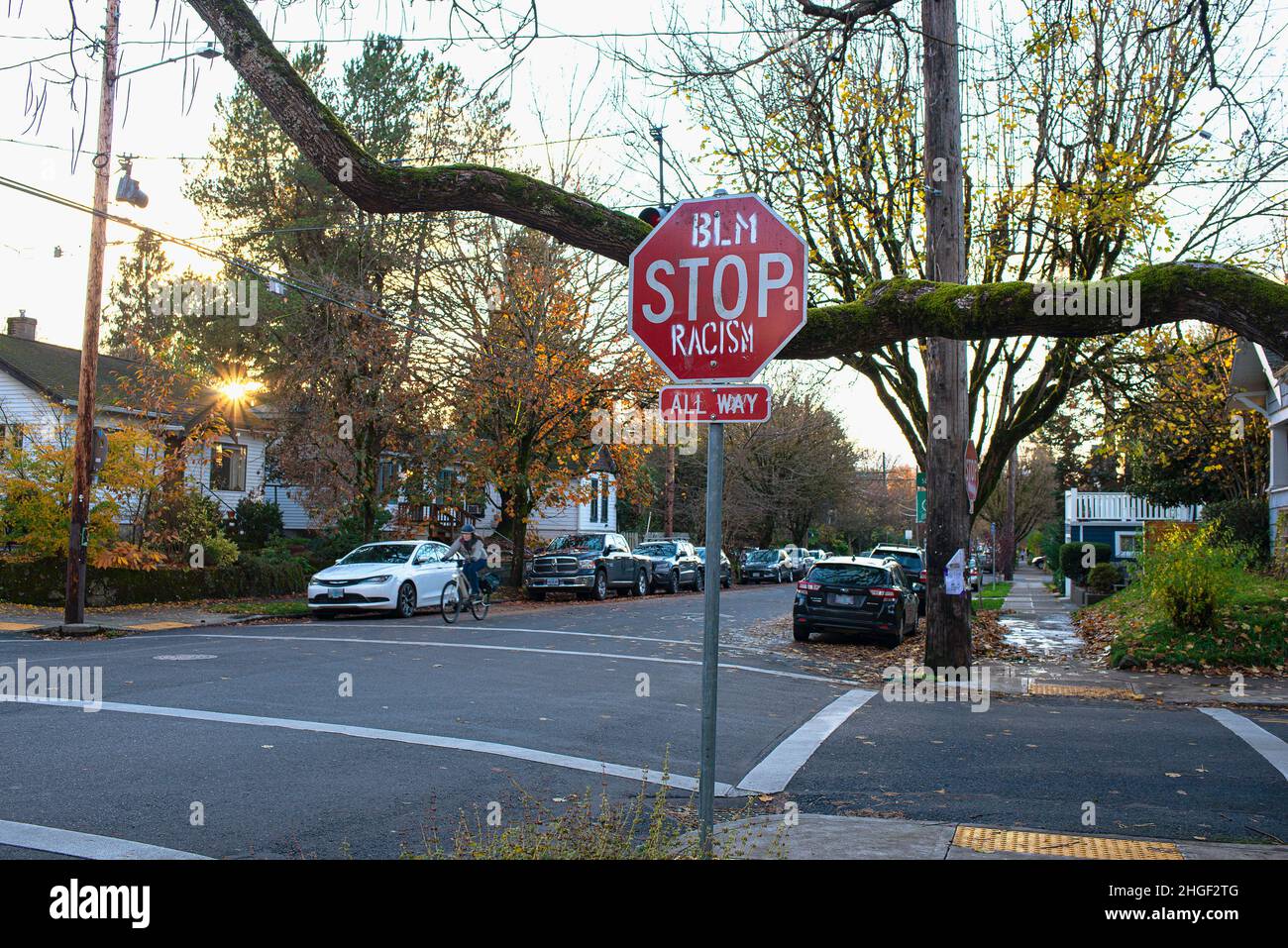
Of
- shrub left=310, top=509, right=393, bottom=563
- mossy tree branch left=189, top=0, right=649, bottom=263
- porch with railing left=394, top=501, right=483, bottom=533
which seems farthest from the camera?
porch with railing left=394, top=501, right=483, bottom=533

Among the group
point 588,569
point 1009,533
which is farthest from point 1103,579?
point 1009,533

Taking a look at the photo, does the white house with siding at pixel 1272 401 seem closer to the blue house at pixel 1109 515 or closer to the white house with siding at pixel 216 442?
the blue house at pixel 1109 515

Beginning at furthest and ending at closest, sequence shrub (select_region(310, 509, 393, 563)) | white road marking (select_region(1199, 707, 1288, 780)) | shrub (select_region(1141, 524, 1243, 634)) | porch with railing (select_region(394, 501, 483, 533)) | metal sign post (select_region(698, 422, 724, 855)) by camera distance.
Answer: porch with railing (select_region(394, 501, 483, 533))
shrub (select_region(310, 509, 393, 563))
shrub (select_region(1141, 524, 1243, 634))
white road marking (select_region(1199, 707, 1288, 780))
metal sign post (select_region(698, 422, 724, 855))

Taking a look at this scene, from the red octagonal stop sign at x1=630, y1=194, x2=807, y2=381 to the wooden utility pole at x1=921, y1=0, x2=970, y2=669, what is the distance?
1020 centimetres

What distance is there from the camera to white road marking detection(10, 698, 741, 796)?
7941 millimetres

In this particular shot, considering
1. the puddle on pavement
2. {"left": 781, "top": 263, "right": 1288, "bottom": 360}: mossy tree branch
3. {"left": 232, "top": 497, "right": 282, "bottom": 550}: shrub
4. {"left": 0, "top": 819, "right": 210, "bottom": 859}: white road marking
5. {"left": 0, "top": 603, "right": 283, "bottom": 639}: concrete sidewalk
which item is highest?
{"left": 781, "top": 263, "right": 1288, "bottom": 360}: mossy tree branch

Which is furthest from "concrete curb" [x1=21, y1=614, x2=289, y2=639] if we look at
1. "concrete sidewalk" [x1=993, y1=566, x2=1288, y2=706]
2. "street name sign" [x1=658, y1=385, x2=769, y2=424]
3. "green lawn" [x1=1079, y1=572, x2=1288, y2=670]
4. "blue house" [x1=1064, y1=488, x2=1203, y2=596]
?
"blue house" [x1=1064, y1=488, x2=1203, y2=596]

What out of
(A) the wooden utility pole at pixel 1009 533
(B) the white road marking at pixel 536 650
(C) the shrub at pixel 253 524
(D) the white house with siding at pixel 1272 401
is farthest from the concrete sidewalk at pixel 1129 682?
(A) the wooden utility pole at pixel 1009 533

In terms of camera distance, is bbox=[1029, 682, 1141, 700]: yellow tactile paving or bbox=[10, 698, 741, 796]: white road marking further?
bbox=[1029, 682, 1141, 700]: yellow tactile paving

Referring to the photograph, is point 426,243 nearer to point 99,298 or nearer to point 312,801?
point 99,298

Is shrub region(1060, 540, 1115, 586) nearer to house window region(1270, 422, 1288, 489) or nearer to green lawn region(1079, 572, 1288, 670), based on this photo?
house window region(1270, 422, 1288, 489)

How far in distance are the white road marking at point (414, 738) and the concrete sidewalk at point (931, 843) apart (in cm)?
121

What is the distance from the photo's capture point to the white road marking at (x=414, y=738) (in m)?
7.94

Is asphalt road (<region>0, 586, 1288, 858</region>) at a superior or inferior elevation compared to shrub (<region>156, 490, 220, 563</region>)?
inferior
